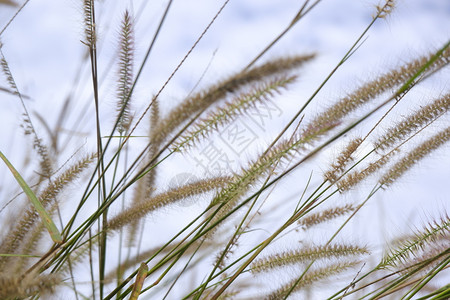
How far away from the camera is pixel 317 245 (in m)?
1.17

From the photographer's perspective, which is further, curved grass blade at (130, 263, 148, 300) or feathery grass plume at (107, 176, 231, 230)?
feathery grass plume at (107, 176, 231, 230)

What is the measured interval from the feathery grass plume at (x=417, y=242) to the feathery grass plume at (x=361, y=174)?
0.58ft

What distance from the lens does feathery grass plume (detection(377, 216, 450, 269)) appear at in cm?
105

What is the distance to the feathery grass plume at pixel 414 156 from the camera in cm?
115

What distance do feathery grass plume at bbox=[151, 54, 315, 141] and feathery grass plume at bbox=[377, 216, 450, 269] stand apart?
1.60 ft

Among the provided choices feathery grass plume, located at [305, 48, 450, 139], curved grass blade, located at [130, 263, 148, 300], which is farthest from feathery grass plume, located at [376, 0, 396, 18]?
curved grass blade, located at [130, 263, 148, 300]

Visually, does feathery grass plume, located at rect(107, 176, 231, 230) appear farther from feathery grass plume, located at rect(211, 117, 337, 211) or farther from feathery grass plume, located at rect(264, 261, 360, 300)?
feathery grass plume, located at rect(264, 261, 360, 300)

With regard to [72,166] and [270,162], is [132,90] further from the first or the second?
[270,162]

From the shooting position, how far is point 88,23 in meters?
1.06

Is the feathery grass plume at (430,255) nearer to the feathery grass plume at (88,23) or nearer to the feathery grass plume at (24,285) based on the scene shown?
the feathery grass plume at (24,285)

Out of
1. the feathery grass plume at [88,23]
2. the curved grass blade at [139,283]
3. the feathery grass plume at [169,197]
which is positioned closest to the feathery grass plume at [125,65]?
the feathery grass plume at [88,23]

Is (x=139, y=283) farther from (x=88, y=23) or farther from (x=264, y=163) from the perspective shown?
(x=88, y=23)

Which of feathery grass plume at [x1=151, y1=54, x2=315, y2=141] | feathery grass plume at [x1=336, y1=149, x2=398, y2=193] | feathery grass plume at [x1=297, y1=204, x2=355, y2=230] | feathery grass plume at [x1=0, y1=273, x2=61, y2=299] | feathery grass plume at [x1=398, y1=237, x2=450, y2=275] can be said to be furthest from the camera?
feathery grass plume at [x1=297, y1=204, x2=355, y2=230]

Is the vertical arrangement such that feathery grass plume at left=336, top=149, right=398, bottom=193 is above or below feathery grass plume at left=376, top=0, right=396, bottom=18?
below
